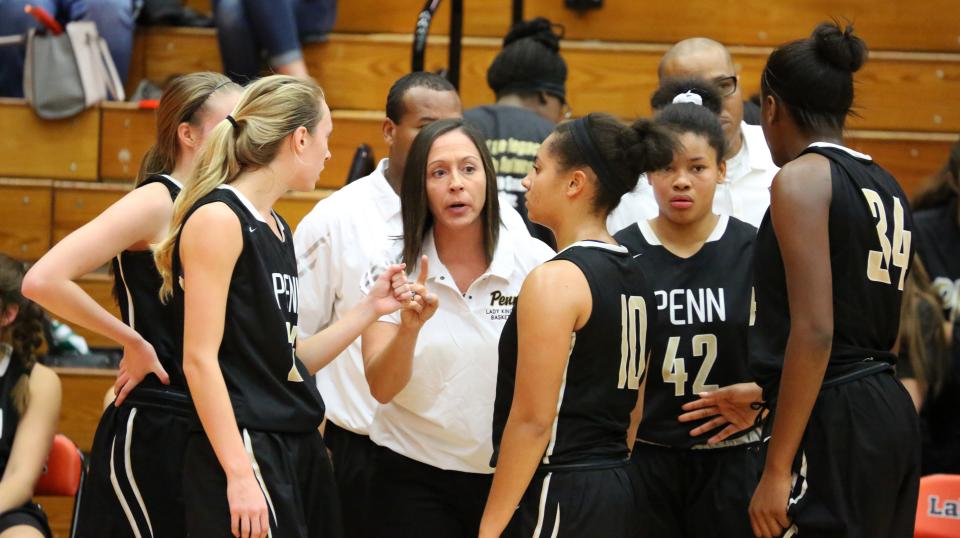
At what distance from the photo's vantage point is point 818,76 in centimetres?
274

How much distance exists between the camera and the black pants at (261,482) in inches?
99.2

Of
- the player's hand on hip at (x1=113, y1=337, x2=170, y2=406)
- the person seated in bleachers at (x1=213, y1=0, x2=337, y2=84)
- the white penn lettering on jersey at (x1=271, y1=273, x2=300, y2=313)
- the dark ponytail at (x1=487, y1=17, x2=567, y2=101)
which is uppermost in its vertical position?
the person seated in bleachers at (x1=213, y1=0, x2=337, y2=84)

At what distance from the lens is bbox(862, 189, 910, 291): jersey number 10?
264 cm

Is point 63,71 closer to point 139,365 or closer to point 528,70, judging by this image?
point 528,70

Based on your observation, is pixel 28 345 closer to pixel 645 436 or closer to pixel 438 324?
pixel 438 324

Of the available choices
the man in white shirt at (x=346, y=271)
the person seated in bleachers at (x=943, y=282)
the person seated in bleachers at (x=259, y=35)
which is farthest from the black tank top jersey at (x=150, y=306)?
the person seated in bleachers at (x=259, y=35)

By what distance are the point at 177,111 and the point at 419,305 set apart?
2.59 ft

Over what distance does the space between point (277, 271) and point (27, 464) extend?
1672mm

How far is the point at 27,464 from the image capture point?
3855 millimetres

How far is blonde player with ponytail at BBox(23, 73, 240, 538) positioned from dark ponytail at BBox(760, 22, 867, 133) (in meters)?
1.45

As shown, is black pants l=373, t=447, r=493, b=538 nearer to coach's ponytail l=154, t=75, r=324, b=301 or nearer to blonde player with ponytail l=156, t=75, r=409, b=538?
blonde player with ponytail l=156, t=75, r=409, b=538

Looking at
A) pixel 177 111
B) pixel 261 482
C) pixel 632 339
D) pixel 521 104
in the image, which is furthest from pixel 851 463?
pixel 521 104

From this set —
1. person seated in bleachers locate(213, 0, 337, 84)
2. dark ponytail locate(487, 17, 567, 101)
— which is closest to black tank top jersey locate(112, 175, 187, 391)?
dark ponytail locate(487, 17, 567, 101)

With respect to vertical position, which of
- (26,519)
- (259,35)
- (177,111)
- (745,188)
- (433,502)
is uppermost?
(259,35)
